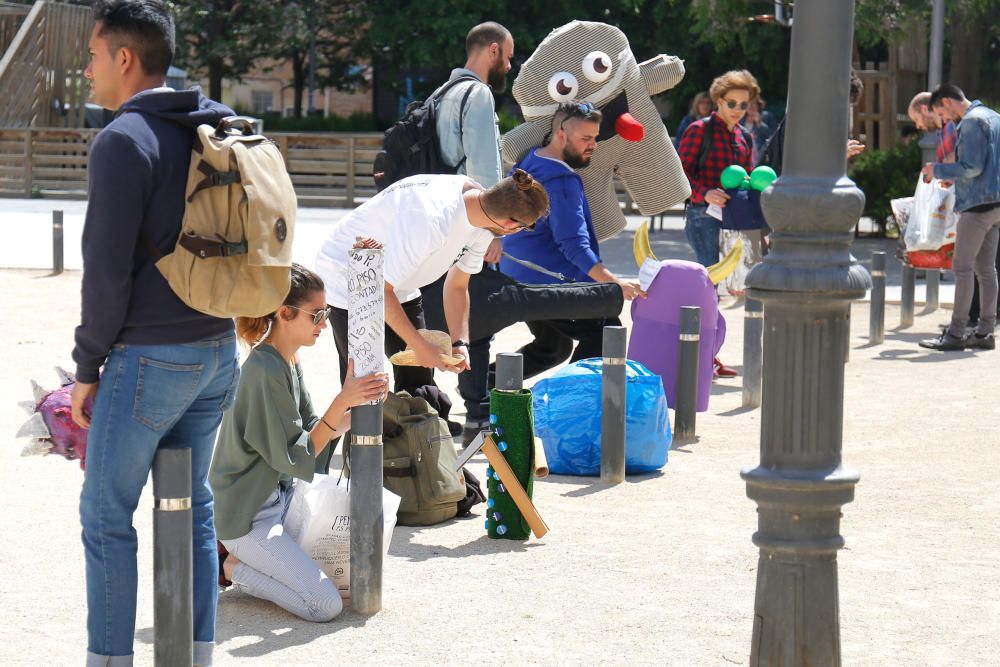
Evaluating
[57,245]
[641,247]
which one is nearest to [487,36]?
[641,247]

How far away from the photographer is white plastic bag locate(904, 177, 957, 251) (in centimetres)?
1248

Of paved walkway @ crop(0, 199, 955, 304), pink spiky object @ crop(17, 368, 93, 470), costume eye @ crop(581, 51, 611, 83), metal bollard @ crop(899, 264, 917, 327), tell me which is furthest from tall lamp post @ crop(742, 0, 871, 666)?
paved walkway @ crop(0, 199, 955, 304)

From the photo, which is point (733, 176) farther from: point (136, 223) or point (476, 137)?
point (136, 223)

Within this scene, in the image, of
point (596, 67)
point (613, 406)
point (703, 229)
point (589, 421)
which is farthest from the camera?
point (703, 229)

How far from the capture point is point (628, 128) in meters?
9.81

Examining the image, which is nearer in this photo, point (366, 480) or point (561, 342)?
point (366, 480)

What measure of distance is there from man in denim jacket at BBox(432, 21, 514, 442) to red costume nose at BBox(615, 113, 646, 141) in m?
1.59

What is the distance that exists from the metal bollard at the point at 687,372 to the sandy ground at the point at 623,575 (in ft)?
0.64

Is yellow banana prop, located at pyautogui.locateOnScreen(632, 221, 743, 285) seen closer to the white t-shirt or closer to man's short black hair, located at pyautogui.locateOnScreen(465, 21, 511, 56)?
man's short black hair, located at pyautogui.locateOnScreen(465, 21, 511, 56)

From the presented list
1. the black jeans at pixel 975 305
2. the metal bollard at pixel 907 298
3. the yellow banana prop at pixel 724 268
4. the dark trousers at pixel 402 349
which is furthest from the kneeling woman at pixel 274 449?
the metal bollard at pixel 907 298

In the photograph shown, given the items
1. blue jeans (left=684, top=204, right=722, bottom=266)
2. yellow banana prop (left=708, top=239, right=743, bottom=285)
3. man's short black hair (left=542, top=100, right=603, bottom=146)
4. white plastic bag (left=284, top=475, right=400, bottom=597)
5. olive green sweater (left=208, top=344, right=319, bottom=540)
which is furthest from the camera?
blue jeans (left=684, top=204, right=722, bottom=266)

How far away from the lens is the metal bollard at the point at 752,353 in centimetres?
927

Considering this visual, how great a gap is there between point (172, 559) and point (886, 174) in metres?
17.1

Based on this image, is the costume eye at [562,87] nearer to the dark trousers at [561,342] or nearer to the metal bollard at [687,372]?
the dark trousers at [561,342]
